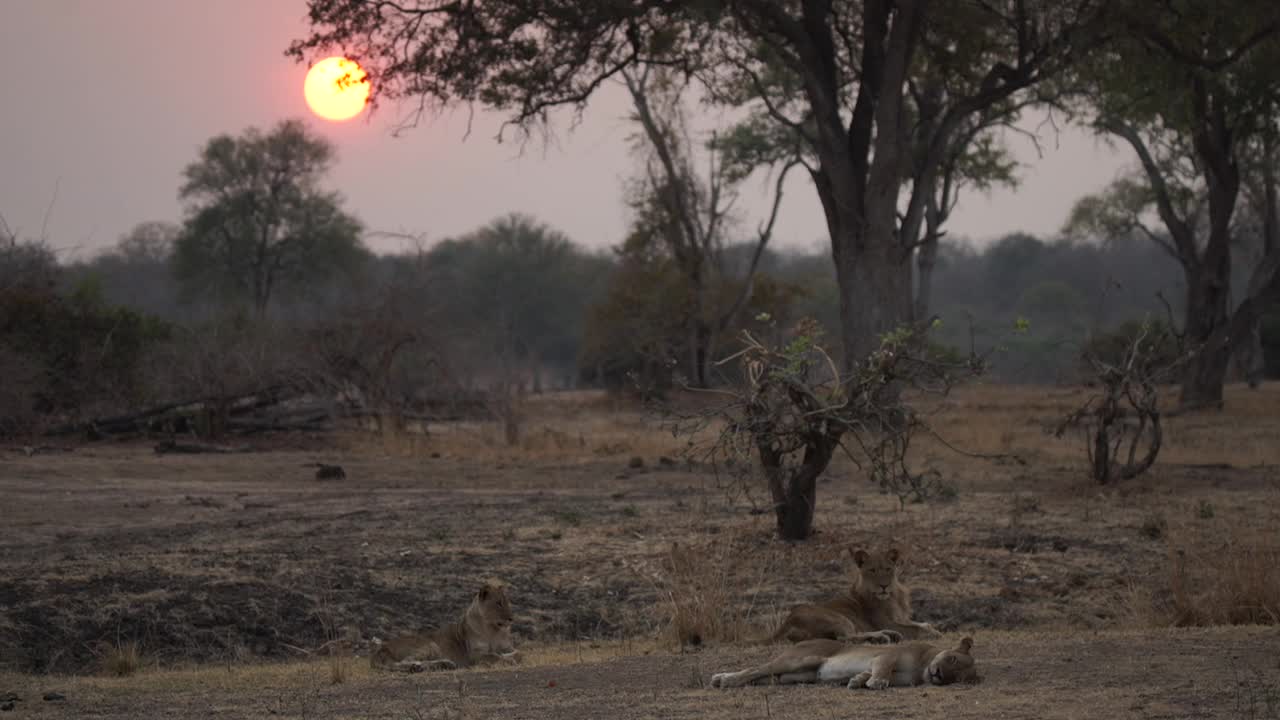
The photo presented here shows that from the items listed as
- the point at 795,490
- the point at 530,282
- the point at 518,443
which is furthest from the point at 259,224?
the point at 795,490

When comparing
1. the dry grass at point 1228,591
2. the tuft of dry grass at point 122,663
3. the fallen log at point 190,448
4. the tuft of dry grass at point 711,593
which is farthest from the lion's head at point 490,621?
the fallen log at point 190,448

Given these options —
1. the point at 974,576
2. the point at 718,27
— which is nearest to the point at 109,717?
the point at 974,576

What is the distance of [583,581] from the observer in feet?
36.4

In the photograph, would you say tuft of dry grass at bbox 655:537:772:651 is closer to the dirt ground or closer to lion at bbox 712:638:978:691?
the dirt ground

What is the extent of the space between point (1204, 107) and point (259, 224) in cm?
3243

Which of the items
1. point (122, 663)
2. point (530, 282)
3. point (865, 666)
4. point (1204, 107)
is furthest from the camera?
point (530, 282)

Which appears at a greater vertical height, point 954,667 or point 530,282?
point 530,282

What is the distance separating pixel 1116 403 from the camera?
15.2 m

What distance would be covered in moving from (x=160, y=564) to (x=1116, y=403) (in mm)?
9123

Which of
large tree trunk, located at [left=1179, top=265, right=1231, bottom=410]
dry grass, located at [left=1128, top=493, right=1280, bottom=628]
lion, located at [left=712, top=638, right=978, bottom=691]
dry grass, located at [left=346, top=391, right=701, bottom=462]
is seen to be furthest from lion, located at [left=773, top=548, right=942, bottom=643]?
large tree trunk, located at [left=1179, top=265, right=1231, bottom=410]

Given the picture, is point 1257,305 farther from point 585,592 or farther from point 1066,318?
point 1066,318

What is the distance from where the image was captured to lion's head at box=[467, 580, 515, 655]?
861cm

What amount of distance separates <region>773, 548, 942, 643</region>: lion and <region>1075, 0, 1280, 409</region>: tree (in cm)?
1056

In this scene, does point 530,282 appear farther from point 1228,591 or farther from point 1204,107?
point 1228,591
